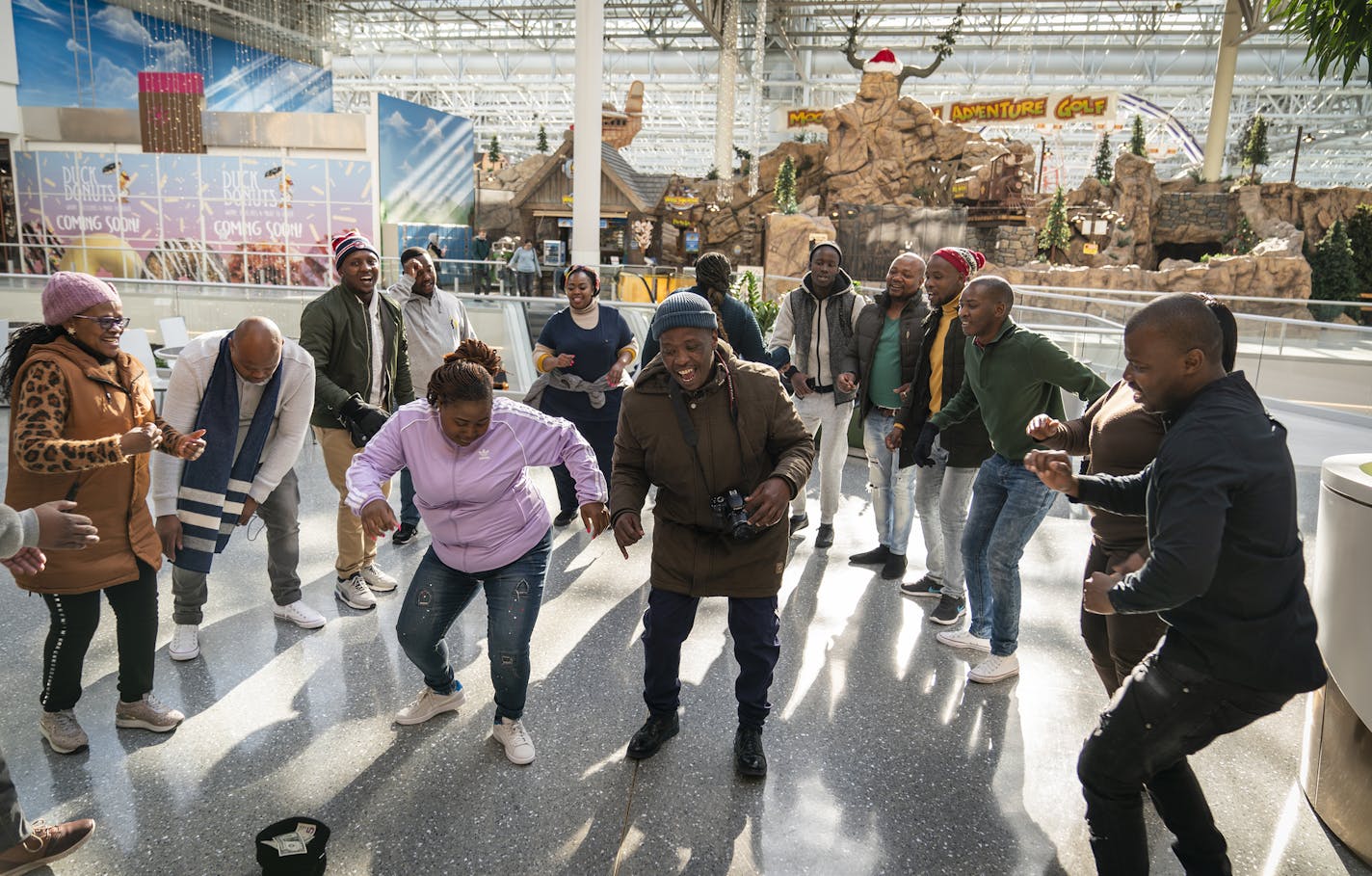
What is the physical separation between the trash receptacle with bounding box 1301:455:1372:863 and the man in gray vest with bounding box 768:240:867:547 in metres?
2.66

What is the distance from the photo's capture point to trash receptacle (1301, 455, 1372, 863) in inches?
95.7

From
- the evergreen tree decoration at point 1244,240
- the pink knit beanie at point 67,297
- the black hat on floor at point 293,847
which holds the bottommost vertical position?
the black hat on floor at point 293,847

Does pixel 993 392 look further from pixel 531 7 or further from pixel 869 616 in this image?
pixel 531 7

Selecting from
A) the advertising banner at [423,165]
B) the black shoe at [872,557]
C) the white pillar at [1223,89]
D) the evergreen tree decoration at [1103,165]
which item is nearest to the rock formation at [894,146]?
the evergreen tree decoration at [1103,165]

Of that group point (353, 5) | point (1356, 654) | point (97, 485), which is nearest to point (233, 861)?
point (97, 485)

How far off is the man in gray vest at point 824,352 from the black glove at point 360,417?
2.27 metres

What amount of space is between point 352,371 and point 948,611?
322 centimetres

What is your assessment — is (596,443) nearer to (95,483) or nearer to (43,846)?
(95,483)

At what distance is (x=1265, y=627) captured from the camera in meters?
1.91

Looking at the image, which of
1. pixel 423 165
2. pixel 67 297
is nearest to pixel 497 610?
pixel 67 297

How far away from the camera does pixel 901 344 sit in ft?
15.4

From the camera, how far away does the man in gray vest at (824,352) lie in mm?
→ 5031

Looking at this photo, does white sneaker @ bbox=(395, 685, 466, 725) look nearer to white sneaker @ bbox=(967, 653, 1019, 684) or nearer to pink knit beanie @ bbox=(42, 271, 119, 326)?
pink knit beanie @ bbox=(42, 271, 119, 326)

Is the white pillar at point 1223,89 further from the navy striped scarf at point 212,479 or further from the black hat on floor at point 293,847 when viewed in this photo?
the black hat on floor at point 293,847
